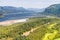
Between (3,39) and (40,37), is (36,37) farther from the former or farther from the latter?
(3,39)

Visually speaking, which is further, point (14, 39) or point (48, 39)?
point (14, 39)

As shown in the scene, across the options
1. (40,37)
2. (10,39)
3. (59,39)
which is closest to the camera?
(59,39)

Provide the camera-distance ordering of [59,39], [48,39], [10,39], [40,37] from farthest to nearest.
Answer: [10,39]
[40,37]
[48,39]
[59,39]

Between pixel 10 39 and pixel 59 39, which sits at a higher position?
pixel 59 39

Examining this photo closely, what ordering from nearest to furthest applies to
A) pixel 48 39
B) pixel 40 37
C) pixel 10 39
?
pixel 48 39 → pixel 40 37 → pixel 10 39

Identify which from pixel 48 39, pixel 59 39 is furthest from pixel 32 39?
pixel 59 39

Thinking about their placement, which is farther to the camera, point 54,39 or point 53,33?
point 53,33

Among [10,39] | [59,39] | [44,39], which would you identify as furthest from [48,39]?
[10,39]

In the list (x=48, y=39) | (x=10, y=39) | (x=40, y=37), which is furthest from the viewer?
(x=10, y=39)

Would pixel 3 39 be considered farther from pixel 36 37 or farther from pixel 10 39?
pixel 36 37

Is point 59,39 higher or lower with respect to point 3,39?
higher
